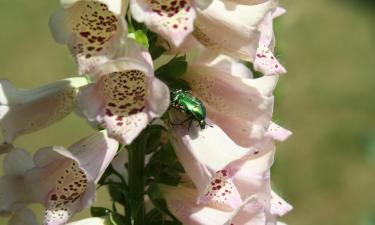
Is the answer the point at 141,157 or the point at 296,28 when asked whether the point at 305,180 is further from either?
the point at 141,157

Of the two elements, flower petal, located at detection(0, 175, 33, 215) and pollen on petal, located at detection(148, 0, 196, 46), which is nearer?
pollen on petal, located at detection(148, 0, 196, 46)

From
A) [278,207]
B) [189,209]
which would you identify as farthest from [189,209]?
[278,207]

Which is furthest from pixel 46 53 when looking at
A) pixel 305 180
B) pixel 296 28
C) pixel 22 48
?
pixel 305 180

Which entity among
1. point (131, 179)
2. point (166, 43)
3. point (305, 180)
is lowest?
point (305, 180)

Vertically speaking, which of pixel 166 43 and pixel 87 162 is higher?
pixel 166 43

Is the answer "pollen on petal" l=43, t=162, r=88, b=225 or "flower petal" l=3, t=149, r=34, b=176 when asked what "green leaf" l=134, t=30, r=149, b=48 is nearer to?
"pollen on petal" l=43, t=162, r=88, b=225

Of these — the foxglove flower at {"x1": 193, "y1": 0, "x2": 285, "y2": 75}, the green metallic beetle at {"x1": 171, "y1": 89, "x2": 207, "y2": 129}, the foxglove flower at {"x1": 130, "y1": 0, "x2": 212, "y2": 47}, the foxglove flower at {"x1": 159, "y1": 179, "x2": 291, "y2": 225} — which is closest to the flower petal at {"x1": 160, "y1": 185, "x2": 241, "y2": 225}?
the foxglove flower at {"x1": 159, "y1": 179, "x2": 291, "y2": 225}

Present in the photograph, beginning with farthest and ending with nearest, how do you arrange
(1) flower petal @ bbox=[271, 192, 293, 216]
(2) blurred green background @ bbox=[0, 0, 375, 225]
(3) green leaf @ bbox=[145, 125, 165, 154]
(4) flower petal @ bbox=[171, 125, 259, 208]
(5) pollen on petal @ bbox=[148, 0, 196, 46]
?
1. (2) blurred green background @ bbox=[0, 0, 375, 225]
2. (1) flower petal @ bbox=[271, 192, 293, 216]
3. (3) green leaf @ bbox=[145, 125, 165, 154]
4. (4) flower petal @ bbox=[171, 125, 259, 208]
5. (5) pollen on petal @ bbox=[148, 0, 196, 46]
